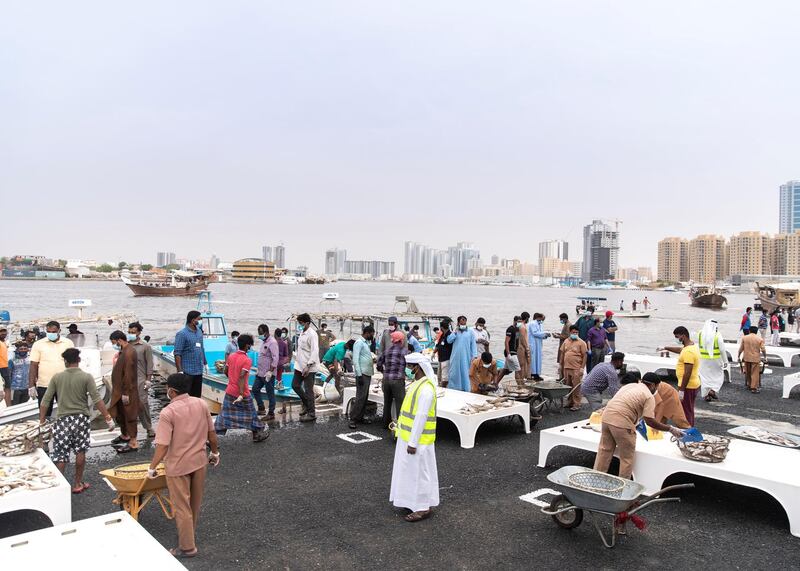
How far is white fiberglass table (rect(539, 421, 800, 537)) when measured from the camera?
19.8 feet

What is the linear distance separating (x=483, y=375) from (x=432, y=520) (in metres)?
6.35

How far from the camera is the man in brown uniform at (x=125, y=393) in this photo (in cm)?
882

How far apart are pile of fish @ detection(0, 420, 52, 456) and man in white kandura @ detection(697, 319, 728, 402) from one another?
12241 millimetres

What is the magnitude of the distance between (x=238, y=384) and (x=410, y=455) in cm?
380

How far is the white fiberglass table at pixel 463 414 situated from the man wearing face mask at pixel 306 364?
770 mm

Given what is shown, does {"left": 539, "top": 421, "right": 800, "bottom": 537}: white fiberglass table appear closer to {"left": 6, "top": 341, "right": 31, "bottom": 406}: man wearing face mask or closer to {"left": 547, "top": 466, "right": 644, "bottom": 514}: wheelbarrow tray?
{"left": 547, "top": 466, "right": 644, "bottom": 514}: wheelbarrow tray

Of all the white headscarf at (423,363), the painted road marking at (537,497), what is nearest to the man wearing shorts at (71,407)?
the white headscarf at (423,363)

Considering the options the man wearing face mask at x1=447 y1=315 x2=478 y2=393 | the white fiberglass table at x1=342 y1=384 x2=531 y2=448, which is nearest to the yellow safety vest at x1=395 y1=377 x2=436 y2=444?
the white fiberglass table at x1=342 y1=384 x2=531 y2=448

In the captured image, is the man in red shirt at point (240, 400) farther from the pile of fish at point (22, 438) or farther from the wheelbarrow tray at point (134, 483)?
the wheelbarrow tray at point (134, 483)

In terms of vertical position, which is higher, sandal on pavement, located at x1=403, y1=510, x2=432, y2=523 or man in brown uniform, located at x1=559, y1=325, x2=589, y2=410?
man in brown uniform, located at x1=559, y1=325, x2=589, y2=410

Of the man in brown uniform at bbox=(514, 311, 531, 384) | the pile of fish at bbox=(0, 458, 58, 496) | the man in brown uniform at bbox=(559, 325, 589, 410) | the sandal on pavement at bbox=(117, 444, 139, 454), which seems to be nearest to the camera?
the pile of fish at bbox=(0, 458, 58, 496)

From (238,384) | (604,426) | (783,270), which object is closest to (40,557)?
(238,384)

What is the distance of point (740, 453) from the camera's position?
7.16m

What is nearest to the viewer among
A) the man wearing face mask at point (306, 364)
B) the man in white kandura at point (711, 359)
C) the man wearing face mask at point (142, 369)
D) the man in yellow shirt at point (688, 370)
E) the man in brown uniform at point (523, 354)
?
the man wearing face mask at point (142, 369)
